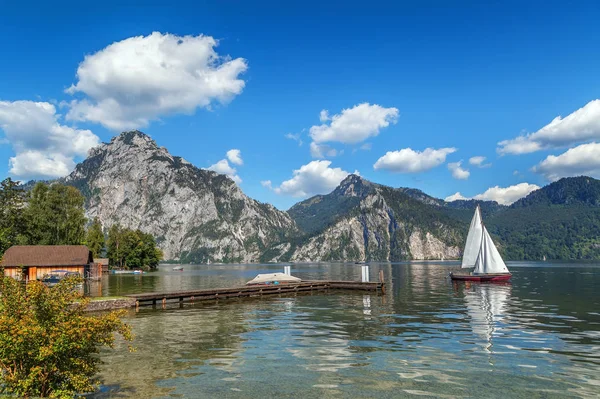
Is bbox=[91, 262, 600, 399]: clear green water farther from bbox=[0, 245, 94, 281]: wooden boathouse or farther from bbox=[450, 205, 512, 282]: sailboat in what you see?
bbox=[0, 245, 94, 281]: wooden boathouse

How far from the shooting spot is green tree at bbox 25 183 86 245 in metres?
106

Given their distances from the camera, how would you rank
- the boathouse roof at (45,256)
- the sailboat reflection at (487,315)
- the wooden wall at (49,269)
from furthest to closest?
the wooden wall at (49,269), the boathouse roof at (45,256), the sailboat reflection at (487,315)

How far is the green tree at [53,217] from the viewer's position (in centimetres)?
10550

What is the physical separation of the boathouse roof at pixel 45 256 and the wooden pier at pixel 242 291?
42730 mm

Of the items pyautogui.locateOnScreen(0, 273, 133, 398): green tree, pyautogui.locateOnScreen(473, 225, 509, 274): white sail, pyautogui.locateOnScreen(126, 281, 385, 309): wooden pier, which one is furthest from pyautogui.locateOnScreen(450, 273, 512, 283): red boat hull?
pyautogui.locateOnScreen(0, 273, 133, 398): green tree

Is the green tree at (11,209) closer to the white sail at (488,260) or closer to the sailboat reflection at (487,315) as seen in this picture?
the sailboat reflection at (487,315)

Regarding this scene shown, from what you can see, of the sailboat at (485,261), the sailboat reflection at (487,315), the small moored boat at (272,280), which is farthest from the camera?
the sailboat at (485,261)

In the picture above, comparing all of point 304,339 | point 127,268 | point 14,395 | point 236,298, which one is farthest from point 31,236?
point 14,395

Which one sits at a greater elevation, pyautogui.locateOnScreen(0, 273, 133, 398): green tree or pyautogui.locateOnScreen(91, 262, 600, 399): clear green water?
pyautogui.locateOnScreen(0, 273, 133, 398): green tree

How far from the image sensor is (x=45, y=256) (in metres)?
84.8

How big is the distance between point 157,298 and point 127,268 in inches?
5154

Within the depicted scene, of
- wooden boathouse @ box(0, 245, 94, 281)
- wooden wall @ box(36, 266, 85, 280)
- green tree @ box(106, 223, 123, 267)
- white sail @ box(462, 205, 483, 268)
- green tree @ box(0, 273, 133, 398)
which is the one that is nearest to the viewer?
green tree @ box(0, 273, 133, 398)

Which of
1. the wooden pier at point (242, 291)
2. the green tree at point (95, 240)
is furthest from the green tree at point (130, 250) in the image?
the wooden pier at point (242, 291)

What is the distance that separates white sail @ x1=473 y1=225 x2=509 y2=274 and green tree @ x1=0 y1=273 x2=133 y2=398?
87.1 metres
